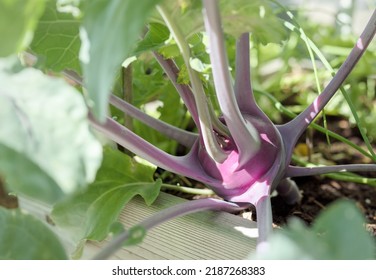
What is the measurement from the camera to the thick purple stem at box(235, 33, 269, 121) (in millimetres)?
535

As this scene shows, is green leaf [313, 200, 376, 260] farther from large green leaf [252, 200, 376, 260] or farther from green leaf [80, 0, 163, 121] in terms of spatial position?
green leaf [80, 0, 163, 121]

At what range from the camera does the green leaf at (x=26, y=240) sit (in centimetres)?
41

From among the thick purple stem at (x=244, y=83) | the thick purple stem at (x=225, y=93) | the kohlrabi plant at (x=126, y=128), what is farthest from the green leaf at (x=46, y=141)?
the thick purple stem at (x=244, y=83)

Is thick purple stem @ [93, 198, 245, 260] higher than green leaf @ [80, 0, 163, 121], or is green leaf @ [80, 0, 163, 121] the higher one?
green leaf @ [80, 0, 163, 121]

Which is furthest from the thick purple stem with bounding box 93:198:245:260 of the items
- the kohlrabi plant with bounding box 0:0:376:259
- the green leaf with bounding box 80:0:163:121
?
the green leaf with bounding box 80:0:163:121

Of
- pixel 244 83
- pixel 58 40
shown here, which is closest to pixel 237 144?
pixel 244 83

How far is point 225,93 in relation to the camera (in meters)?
0.45

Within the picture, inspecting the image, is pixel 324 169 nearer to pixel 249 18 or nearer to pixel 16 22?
pixel 249 18

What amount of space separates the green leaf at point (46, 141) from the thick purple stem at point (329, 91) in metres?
0.26

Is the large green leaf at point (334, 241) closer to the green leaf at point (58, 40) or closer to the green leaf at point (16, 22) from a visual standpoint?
the green leaf at point (16, 22)

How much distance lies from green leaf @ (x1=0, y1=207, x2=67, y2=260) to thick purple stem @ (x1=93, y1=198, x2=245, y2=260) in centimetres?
5
